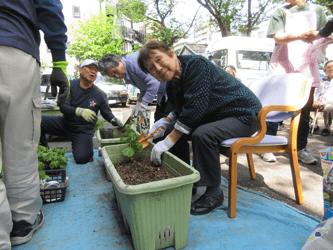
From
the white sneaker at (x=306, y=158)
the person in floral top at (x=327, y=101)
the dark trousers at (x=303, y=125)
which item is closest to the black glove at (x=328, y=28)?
the dark trousers at (x=303, y=125)

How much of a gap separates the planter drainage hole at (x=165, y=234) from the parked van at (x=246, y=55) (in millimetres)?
6710

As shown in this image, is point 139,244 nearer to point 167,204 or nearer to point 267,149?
point 167,204

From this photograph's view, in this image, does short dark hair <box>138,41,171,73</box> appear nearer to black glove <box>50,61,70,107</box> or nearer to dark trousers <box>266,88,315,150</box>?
black glove <box>50,61,70,107</box>

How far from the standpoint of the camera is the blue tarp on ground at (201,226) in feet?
4.10

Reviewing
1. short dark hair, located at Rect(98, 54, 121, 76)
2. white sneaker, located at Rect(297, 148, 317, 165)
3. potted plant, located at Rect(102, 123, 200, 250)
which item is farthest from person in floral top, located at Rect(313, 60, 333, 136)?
potted plant, located at Rect(102, 123, 200, 250)

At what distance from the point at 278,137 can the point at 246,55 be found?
21.3ft

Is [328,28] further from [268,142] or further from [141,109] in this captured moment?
[141,109]

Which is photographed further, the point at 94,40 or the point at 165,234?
the point at 94,40

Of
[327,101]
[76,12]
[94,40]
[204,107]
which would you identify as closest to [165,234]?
[204,107]

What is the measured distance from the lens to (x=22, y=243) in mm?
1246

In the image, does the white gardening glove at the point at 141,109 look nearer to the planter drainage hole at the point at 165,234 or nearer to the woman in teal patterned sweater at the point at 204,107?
the woman in teal patterned sweater at the point at 204,107

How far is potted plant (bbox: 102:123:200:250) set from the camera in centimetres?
103

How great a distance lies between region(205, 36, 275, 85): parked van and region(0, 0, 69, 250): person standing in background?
6.69 meters

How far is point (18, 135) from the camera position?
1131 millimetres
